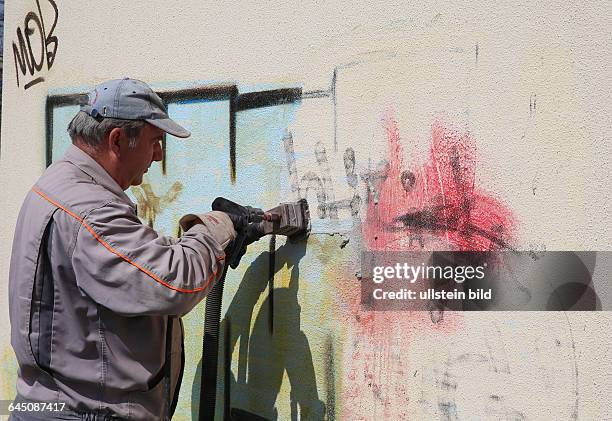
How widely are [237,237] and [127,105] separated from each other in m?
0.68

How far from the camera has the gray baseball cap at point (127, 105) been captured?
2424 millimetres

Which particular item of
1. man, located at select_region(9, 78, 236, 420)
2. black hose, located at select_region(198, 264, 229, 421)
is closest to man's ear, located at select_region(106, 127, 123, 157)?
man, located at select_region(9, 78, 236, 420)

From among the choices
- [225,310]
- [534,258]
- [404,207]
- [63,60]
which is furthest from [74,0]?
[534,258]

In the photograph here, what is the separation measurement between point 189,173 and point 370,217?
83cm

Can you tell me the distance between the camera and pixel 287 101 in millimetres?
3184

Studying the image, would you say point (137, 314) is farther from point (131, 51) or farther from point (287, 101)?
point (131, 51)

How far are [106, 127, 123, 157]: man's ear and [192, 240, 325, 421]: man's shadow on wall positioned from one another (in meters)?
0.93

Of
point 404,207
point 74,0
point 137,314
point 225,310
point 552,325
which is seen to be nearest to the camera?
point 137,314

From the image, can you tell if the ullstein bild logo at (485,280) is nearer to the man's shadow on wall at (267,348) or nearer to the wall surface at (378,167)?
the wall surface at (378,167)

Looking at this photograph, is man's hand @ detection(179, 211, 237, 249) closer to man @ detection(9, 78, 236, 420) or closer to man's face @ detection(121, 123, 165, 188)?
man @ detection(9, 78, 236, 420)

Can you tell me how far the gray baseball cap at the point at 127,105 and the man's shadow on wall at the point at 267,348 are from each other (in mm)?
890

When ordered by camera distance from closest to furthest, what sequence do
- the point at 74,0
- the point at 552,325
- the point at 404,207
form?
the point at 552,325
the point at 404,207
the point at 74,0

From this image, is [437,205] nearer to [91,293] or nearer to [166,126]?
[166,126]

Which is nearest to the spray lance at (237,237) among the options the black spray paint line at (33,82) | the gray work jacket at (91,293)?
the gray work jacket at (91,293)
